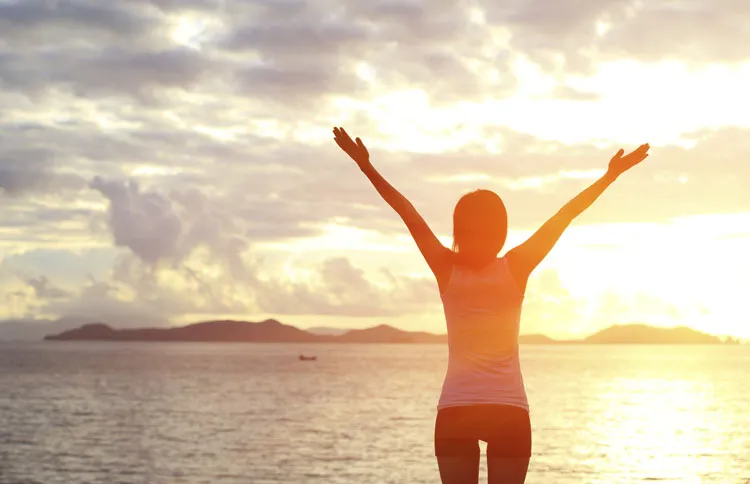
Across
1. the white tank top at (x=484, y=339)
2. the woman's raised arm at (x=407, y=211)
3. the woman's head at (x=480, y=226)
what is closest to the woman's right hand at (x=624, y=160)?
the woman's head at (x=480, y=226)

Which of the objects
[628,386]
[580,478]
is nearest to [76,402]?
[580,478]

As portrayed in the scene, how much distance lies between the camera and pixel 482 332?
4492mm

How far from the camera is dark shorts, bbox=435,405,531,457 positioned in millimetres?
4422

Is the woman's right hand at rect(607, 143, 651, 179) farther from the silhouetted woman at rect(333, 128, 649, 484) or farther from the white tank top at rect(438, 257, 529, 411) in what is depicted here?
the white tank top at rect(438, 257, 529, 411)

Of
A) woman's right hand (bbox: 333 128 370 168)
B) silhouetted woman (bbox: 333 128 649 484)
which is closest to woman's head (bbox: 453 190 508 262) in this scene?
silhouetted woman (bbox: 333 128 649 484)

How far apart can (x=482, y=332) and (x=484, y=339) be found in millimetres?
38

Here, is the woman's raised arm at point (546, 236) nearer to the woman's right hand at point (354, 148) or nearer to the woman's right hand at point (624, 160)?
the woman's right hand at point (624, 160)

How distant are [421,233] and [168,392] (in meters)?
92.4

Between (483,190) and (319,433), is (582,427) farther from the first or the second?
(483,190)

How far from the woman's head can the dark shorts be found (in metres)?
0.78

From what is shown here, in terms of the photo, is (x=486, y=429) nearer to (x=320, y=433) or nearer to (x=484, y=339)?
(x=484, y=339)

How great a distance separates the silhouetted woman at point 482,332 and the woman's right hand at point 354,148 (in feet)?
1.14

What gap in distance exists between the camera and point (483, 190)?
463 cm

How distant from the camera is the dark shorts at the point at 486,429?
4.42 metres
